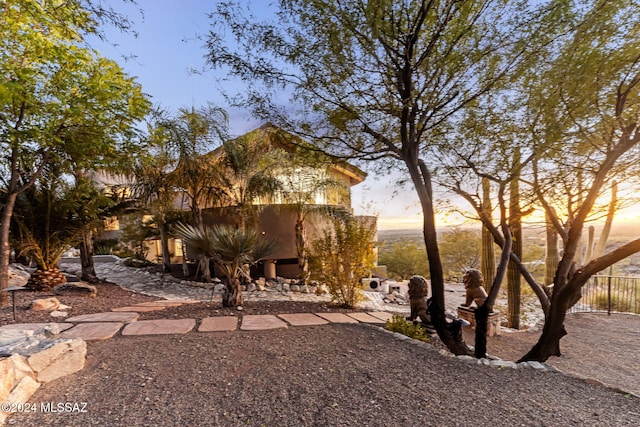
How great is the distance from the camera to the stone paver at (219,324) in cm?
407

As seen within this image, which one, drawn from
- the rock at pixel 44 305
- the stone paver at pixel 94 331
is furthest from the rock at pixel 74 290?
the stone paver at pixel 94 331

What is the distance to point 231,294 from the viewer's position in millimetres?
5395

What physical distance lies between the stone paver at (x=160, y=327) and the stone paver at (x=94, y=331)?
5.8 inches

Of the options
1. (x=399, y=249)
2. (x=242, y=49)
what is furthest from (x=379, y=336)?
(x=399, y=249)

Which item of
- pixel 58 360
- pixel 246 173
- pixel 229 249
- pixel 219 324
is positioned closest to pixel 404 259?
pixel 246 173

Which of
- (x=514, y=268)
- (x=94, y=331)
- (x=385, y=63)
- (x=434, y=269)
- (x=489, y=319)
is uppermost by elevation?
(x=385, y=63)

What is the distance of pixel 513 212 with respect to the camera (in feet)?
19.4

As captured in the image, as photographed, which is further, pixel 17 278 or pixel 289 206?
pixel 289 206

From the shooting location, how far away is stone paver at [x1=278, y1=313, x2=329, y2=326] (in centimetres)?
455

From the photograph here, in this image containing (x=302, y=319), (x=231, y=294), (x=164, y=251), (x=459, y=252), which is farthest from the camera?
(x=459, y=252)

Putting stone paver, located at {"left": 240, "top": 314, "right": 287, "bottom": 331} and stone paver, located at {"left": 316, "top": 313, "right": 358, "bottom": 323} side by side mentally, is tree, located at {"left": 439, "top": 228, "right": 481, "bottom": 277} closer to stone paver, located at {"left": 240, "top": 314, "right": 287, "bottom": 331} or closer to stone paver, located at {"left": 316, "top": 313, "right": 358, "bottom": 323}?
stone paver, located at {"left": 316, "top": 313, "right": 358, "bottom": 323}

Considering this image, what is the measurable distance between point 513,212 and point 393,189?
2307 mm

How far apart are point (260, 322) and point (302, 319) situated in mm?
677

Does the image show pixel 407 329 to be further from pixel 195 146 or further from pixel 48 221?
pixel 48 221
